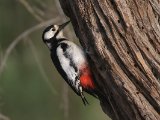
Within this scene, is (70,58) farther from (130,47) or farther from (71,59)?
(130,47)

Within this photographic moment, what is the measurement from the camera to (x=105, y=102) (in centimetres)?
584

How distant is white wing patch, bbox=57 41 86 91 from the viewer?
586 centimetres

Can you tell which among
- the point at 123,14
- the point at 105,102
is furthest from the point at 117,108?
the point at 123,14

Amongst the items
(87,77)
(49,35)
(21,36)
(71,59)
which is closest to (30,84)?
(21,36)

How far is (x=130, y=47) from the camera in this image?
5379 mm

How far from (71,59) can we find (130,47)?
790 mm

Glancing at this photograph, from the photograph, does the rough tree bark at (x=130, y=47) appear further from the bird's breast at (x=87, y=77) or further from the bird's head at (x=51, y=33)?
the bird's head at (x=51, y=33)

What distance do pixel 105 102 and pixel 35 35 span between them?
3.73 meters

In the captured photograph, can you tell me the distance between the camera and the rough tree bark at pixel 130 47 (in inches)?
211

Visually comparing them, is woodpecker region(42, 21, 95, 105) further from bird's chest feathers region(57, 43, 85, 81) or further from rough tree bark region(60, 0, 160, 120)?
rough tree bark region(60, 0, 160, 120)

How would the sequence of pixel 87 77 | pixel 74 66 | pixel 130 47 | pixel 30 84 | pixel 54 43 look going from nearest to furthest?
1. pixel 130 47
2. pixel 87 77
3. pixel 74 66
4. pixel 54 43
5. pixel 30 84

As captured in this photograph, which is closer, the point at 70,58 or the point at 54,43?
the point at 70,58

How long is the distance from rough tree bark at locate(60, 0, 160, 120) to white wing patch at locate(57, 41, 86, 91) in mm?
387

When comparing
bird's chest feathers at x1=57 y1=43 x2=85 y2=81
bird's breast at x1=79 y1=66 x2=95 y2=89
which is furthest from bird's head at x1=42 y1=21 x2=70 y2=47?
bird's breast at x1=79 y1=66 x2=95 y2=89
